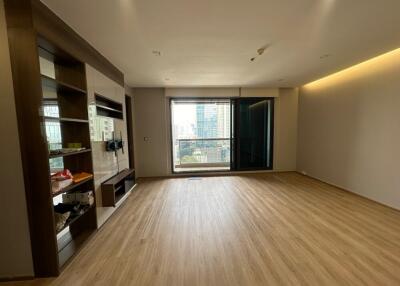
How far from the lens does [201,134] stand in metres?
6.12

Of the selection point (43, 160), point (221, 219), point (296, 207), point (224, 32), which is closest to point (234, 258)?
point (221, 219)

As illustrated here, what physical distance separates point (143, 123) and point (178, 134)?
4.01 ft

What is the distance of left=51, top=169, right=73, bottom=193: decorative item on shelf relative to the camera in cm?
188

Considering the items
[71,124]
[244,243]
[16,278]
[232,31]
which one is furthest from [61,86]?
[244,243]

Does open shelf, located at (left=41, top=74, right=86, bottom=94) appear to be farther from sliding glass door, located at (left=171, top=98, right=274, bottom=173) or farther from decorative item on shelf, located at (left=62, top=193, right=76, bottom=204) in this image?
sliding glass door, located at (left=171, top=98, right=274, bottom=173)

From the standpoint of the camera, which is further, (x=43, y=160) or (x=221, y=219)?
(x=221, y=219)

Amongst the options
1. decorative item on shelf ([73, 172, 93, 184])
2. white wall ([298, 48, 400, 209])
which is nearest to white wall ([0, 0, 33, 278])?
decorative item on shelf ([73, 172, 93, 184])

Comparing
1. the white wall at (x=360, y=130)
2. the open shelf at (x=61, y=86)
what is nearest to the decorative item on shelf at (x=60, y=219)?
the open shelf at (x=61, y=86)

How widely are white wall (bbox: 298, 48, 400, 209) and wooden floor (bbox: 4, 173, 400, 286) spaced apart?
418mm

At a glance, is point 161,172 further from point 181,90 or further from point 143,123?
point 181,90

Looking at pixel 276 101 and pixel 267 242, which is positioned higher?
pixel 276 101

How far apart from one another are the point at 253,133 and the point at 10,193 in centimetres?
522

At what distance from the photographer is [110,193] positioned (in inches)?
111

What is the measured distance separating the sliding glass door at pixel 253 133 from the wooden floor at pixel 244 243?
1994 mm
